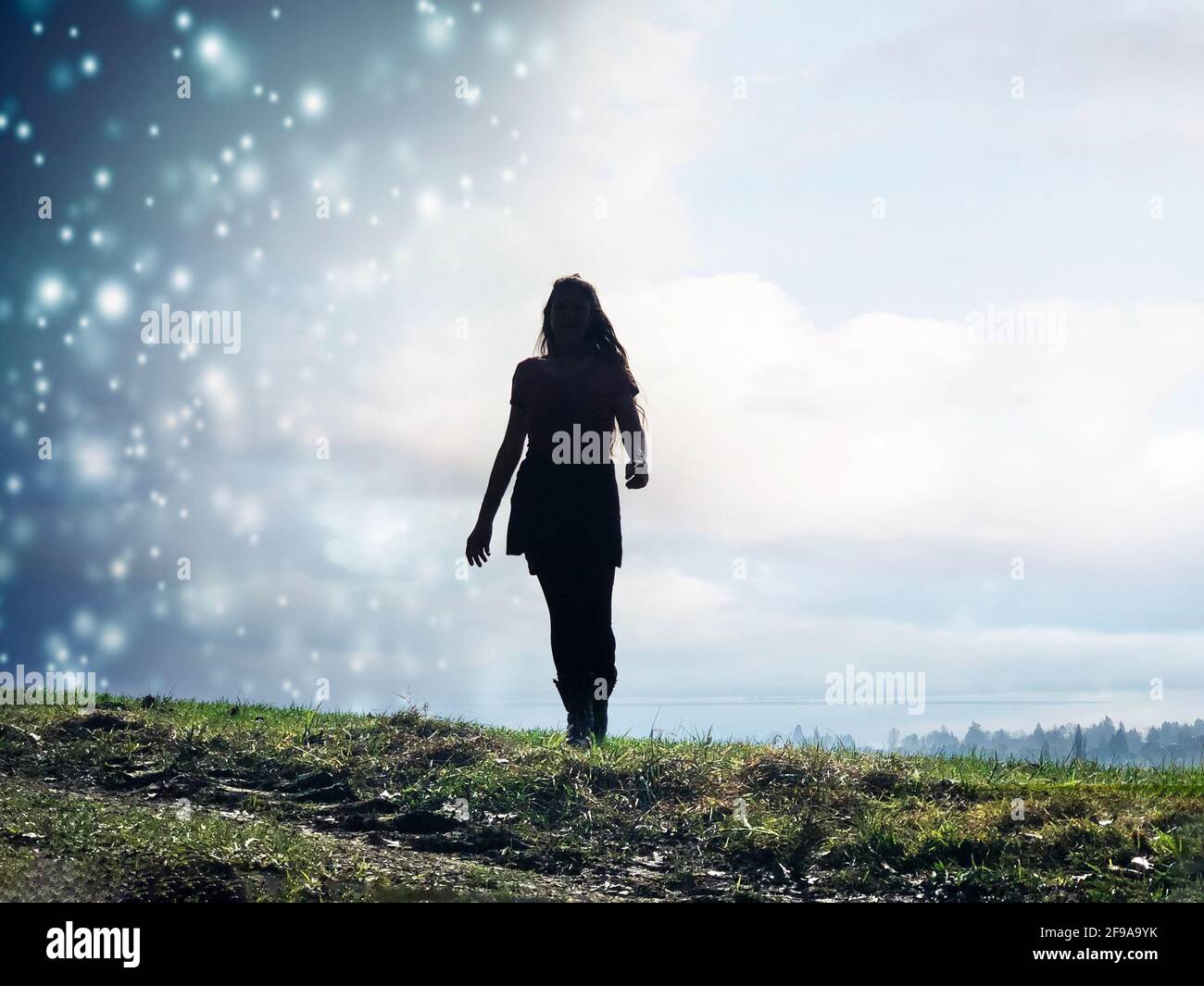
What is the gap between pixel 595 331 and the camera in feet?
30.5

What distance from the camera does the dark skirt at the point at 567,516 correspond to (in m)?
8.88

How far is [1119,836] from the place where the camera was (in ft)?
19.3

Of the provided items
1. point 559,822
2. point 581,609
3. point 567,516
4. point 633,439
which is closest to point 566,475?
point 567,516

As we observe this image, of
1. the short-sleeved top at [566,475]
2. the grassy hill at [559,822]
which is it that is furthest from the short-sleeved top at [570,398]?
the grassy hill at [559,822]

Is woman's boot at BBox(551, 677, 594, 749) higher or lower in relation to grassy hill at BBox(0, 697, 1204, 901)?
higher

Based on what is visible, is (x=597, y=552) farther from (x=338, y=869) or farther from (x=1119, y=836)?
(x=1119, y=836)

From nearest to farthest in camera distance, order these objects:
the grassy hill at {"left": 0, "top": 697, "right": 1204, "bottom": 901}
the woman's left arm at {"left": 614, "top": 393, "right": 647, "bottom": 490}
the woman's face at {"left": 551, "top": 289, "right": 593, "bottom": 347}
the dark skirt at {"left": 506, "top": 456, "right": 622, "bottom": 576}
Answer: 1. the grassy hill at {"left": 0, "top": 697, "right": 1204, "bottom": 901}
2. the dark skirt at {"left": 506, "top": 456, "right": 622, "bottom": 576}
3. the woman's left arm at {"left": 614, "top": 393, "right": 647, "bottom": 490}
4. the woman's face at {"left": 551, "top": 289, "right": 593, "bottom": 347}

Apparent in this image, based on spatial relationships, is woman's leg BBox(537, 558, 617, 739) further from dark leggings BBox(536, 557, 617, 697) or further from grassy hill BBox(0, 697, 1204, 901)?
grassy hill BBox(0, 697, 1204, 901)

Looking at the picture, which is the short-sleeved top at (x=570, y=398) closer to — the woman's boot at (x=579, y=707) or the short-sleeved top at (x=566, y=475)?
the short-sleeved top at (x=566, y=475)

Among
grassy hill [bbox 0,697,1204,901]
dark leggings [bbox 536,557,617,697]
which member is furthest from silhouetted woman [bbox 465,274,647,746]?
grassy hill [bbox 0,697,1204,901]

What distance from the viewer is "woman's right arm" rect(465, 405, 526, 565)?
9266 mm

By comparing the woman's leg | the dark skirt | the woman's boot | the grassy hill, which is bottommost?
the grassy hill

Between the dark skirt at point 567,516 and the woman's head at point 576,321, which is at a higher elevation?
the woman's head at point 576,321
